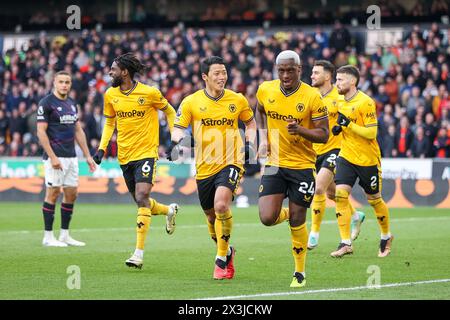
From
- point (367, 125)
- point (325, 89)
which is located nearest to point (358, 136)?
point (367, 125)

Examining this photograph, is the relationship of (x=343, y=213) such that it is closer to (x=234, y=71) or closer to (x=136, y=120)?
(x=136, y=120)

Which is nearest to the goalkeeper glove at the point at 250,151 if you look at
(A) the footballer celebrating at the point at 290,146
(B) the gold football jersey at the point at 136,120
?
(A) the footballer celebrating at the point at 290,146

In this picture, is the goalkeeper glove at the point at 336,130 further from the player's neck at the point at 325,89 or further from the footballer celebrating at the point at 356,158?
the player's neck at the point at 325,89

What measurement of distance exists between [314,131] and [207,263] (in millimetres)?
3146

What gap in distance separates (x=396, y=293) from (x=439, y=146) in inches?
619

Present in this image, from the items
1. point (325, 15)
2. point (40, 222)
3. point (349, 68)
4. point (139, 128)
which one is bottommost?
point (40, 222)

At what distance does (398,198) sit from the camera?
24172 mm

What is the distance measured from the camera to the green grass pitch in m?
10.1

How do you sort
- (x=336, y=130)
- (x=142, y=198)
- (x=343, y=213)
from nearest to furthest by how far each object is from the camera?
(x=142, y=198)
(x=336, y=130)
(x=343, y=213)

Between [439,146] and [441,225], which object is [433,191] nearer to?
[439,146]

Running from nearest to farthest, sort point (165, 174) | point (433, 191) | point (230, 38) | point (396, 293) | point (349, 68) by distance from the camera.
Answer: point (396, 293), point (349, 68), point (433, 191), point (165, 174), point (230, 38)

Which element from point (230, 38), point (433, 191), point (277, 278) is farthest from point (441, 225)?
point (230, 38)

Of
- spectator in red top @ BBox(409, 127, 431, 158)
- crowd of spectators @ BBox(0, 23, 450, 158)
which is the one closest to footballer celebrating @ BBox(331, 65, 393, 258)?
spectator in red top @ BBox(409, 127, 431, 158)

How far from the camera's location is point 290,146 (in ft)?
36.0
